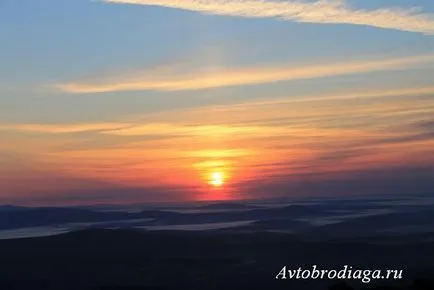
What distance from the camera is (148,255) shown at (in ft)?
109

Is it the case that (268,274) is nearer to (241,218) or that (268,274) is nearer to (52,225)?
(241,218)

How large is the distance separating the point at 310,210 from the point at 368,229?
4.40 meters

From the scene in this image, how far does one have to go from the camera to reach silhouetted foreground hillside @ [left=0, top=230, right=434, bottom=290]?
27625 millimetres

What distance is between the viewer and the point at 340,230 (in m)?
32.4

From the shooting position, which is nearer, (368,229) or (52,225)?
(368,229)

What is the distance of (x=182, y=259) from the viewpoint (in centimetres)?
3189

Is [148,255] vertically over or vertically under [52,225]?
under

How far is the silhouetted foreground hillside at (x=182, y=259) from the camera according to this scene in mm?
27625

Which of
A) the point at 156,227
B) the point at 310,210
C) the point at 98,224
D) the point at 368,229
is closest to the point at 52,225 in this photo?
the point at 98,224

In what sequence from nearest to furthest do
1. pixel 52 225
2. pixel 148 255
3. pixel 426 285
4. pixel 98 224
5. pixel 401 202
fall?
pixel 426 285, pixel 148 255, pixel 401 202, pixel 98 224, pixel 52 225

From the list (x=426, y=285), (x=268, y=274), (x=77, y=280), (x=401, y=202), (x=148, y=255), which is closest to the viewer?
(x=426, y=285)

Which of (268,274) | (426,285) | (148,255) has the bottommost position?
(426,285)

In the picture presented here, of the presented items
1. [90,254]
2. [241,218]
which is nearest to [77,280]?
[90,254]

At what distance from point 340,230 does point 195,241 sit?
6226mm
